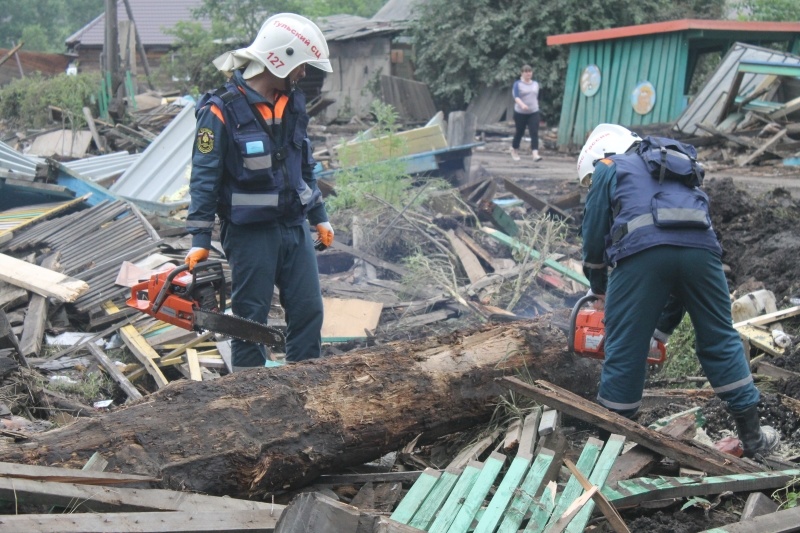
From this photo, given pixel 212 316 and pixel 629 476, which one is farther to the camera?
pixel 212 316

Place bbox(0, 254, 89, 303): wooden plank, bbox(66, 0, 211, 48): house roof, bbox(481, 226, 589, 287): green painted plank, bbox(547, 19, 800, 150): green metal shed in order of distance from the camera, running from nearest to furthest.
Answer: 1. bbox(0, 254, 89, 303): wooden plank
2. bbox(481, 226, 589, 287): green painted plank
3. bbox(547, 19, 800, 150): green metal shed
4. bbox(66, 0, 211, 48): house roof

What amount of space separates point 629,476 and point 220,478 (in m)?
1.75

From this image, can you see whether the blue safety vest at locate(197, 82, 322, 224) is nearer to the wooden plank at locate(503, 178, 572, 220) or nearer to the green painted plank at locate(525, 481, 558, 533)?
the green painted plank at locate(525, 481, 558, 533)

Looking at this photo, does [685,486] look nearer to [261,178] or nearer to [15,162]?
[261,178]

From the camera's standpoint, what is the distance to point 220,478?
3338 mm

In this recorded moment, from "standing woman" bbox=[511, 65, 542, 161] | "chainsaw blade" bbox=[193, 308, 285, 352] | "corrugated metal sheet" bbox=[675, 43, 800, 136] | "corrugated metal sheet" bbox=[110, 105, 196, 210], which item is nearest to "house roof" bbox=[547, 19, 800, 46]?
"corrugated metal sheet" bbox=[675, 43, 800, 136]

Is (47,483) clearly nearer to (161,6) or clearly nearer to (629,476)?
(629,476)

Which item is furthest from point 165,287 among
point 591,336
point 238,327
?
point 591,336

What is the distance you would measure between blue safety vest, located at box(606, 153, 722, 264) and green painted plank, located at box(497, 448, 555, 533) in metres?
1.04

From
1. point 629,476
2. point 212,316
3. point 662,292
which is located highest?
point 662,292

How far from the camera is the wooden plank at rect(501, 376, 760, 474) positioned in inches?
139

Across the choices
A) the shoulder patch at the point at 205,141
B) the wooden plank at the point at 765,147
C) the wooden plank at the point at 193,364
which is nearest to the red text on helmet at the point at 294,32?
the shoulder patch at the point at 205,141

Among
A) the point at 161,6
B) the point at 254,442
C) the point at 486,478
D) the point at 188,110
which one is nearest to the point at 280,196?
the point at 254,442

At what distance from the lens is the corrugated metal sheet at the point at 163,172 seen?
33.6ft
